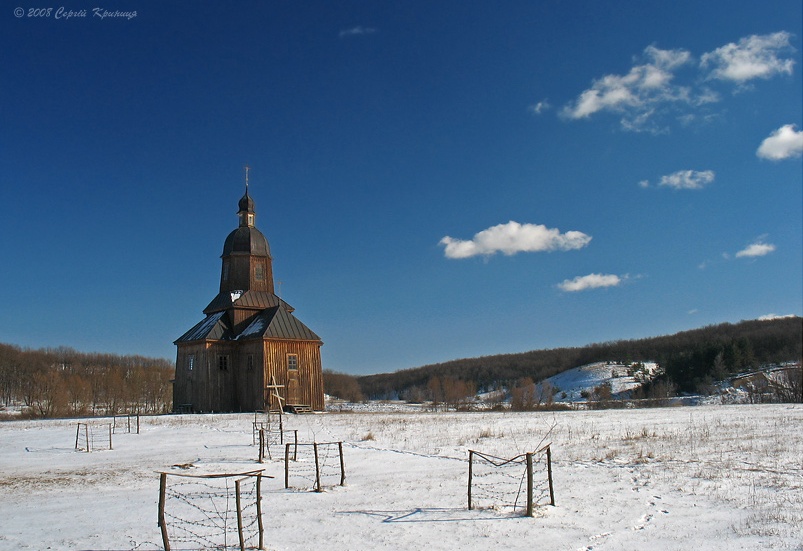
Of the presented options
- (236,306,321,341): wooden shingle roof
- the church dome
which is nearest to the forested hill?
(236,306,321,341): wooden shingle roof

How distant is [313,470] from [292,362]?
26.0m

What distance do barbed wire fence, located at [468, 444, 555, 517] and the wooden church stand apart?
83.3 feet

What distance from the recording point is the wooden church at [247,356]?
4106 cm

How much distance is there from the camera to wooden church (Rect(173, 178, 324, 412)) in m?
41.1

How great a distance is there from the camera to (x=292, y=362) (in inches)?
1651

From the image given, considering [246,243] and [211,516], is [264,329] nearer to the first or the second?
[246,243]

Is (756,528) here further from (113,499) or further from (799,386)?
(799,386)

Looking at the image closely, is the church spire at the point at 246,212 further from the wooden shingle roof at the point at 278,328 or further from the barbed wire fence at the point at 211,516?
the barbed wire fence at the point at 211,516

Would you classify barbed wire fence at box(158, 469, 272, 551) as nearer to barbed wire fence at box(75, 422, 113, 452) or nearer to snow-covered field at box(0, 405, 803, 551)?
snow-covered field at box(0, 405, 803, 551)

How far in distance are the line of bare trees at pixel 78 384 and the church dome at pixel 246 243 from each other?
11389 millimetres

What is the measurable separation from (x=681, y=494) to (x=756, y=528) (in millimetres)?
2759

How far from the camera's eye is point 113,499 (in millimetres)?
13109

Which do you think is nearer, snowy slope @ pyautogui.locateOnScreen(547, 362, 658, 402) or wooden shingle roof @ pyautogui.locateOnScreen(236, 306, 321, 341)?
wooden shingle roof @ pyautogui.locateOnScreen(236, 306, 321, 341)

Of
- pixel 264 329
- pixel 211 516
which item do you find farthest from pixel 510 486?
pixel 264 329
